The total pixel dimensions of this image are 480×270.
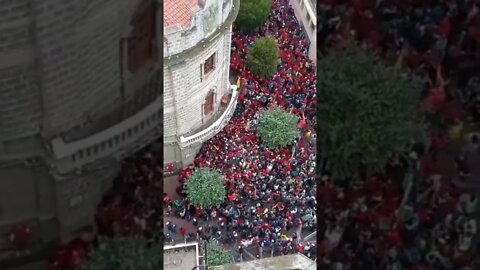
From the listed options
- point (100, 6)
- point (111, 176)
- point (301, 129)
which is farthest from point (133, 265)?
point (301, 129)

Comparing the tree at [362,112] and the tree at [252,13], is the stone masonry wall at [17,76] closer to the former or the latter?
the tree at [362,112]

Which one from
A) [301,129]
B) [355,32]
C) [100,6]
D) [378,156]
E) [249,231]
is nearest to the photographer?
[100,6]

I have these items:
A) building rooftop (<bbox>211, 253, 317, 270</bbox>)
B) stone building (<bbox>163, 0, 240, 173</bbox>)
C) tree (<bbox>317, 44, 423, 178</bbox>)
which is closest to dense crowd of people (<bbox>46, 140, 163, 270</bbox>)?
tree (<bbox>317, 44, 423, 178</bbox>)

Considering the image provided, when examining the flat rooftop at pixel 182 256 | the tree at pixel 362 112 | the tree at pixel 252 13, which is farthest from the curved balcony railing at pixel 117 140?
the tree at pixel 252 13

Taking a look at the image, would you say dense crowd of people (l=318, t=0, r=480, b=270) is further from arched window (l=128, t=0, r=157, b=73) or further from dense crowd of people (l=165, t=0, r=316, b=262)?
dense crowd of people (l=165, t=0, r=316, b=262)

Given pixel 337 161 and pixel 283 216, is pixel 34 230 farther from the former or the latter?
pixel 283 216

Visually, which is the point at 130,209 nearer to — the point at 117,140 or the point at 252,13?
the point at 117,140
